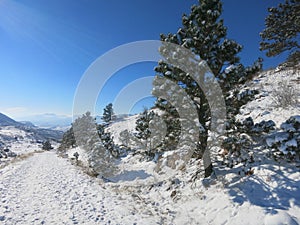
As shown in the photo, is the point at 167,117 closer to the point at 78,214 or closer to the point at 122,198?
the point at 122,198

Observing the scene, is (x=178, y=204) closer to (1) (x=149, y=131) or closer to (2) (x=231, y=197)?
(2) (x=231, y=197)

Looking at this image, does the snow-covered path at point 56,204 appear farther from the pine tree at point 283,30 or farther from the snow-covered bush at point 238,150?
the pine tree at point 283,30

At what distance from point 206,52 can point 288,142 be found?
526 cm

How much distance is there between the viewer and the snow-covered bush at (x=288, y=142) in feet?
22.9

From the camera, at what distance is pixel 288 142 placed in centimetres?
706

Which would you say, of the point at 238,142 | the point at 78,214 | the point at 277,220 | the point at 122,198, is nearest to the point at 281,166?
the point at 238,142

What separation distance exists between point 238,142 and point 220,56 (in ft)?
13.7

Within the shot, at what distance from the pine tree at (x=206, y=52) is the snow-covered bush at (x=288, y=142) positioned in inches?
104

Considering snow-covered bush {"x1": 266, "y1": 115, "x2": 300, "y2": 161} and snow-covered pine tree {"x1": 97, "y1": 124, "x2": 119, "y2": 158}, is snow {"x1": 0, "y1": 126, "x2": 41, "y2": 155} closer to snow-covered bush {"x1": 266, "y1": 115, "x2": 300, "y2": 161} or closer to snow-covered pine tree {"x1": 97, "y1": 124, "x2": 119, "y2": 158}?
snow-covered pine tree {"x1": 97, "y1": 124, "x2": 119, "y2": 158}

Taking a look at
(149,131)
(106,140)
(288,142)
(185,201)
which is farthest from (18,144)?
(288,142)

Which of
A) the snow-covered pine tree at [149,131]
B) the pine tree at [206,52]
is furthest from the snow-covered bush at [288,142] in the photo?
the snow-covered pine tree at [149,131]

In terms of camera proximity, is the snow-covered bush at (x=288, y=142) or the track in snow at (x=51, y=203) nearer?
the track in snow at (x=51, y=203)

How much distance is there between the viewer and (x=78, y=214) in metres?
7.22

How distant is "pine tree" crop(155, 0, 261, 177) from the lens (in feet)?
26.7
